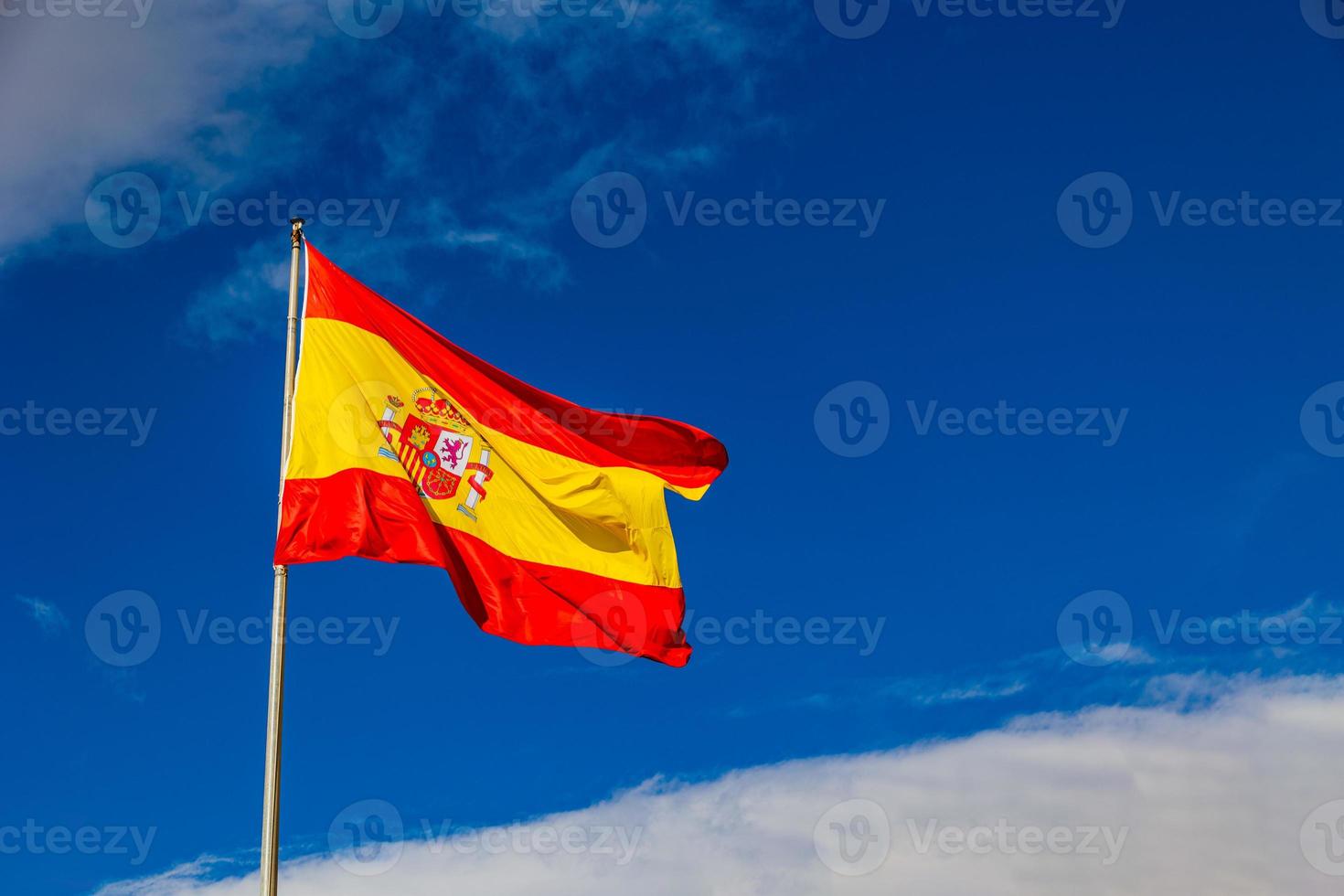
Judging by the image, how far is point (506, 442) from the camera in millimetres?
20266

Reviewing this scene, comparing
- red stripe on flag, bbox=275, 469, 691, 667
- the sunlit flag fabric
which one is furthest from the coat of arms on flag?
red stripe on flag, bbox=275, 469, 691, 667

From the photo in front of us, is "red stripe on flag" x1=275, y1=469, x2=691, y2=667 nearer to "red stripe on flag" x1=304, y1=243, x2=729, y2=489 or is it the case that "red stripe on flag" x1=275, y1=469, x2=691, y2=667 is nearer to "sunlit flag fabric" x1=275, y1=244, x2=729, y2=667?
"sunlit flag fabric" x1=275, y1=244, x2=729, y2=667

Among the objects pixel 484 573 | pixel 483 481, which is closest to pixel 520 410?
pixel 483 481

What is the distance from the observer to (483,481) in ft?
63.7

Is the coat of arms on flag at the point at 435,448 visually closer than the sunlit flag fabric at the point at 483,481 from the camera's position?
No

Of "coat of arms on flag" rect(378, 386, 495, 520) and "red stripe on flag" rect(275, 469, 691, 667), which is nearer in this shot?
"red stripe on flag" rect(275, 469, 691, 667)

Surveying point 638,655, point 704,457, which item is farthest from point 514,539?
point 704,457

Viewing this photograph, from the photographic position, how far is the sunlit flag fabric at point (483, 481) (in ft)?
57.5

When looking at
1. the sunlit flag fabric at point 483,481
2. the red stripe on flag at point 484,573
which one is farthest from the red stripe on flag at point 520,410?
the red stripe on flag at point 484,573

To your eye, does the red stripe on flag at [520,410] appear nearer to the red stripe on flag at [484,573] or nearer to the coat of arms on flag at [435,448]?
the coat of arms on flag at [435,448]

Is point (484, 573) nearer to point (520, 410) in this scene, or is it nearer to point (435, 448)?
point (435, 448)

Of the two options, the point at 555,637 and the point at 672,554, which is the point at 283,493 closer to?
the point at 555,637

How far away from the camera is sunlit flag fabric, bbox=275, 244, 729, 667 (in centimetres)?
1753

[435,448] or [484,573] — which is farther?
[435,448]
